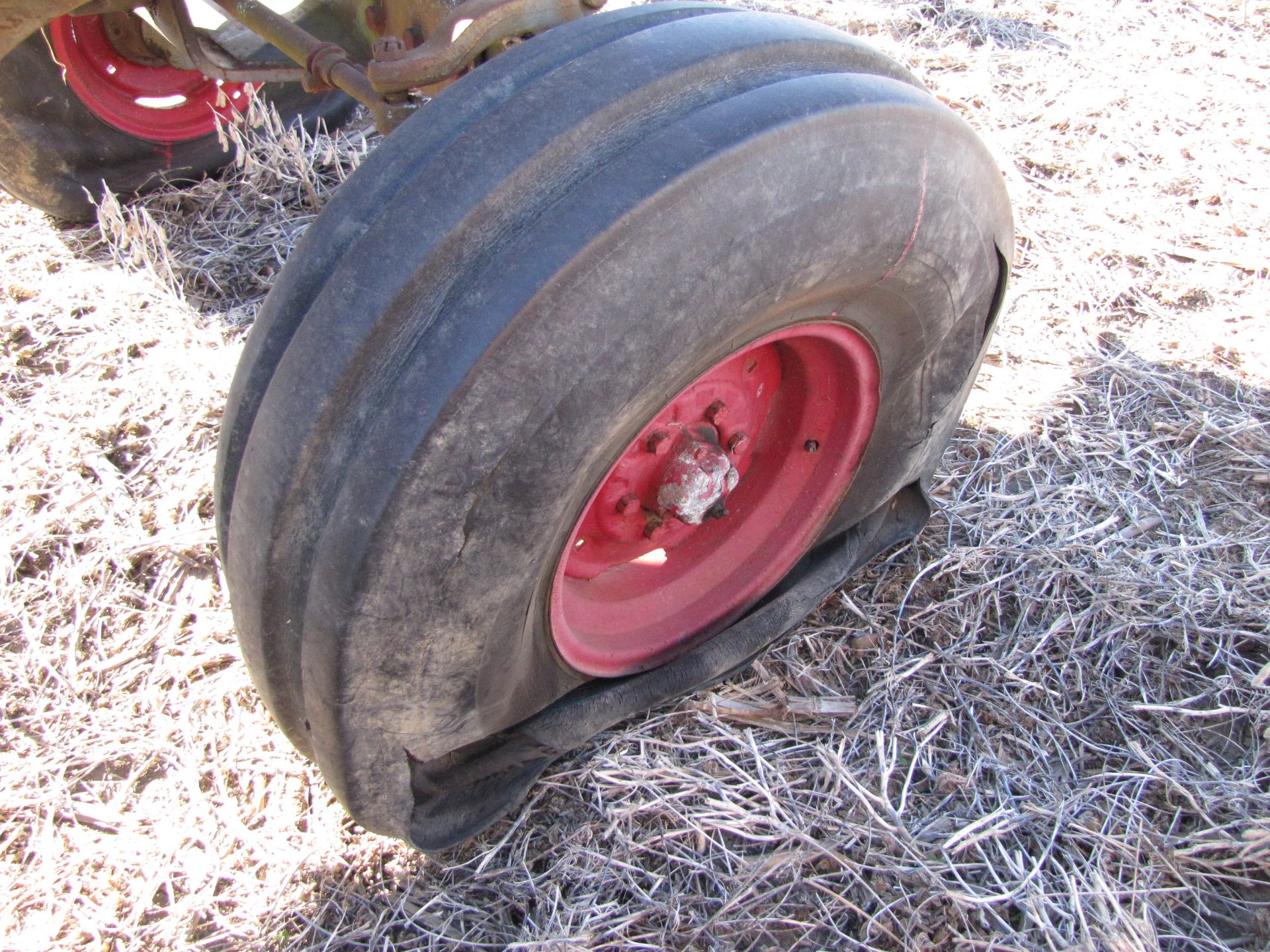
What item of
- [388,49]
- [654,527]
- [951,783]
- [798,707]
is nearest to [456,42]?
[388,49]

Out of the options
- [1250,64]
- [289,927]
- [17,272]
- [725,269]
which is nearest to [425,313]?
[725,269]

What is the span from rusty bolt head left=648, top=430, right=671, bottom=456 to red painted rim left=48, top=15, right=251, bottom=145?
6.51 feet

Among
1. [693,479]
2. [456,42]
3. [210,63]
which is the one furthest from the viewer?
[210,63]

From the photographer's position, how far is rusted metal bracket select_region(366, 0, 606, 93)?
1578 millimetres

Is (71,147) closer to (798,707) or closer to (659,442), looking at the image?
(659,442)

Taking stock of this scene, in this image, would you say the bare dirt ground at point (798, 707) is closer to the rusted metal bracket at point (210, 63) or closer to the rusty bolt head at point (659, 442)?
the rusty bolt head at point (659, 442)

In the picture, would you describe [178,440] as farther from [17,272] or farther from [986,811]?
[986,811]

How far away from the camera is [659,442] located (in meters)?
1.45

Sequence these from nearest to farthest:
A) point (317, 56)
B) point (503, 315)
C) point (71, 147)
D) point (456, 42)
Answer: point (503, 315) → point (456, 42) → point (317, 56) → point (71, 147)

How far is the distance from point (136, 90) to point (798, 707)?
2633 mm

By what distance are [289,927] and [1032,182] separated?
307cm

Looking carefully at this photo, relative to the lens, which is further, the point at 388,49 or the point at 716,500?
the point at 388,49

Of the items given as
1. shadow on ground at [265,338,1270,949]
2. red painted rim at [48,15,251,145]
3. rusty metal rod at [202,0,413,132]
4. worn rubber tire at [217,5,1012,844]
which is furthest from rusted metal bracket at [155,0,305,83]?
shadow on ground at [265,338,1270,949]

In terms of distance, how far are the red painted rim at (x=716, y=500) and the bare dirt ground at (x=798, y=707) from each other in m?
0.19
